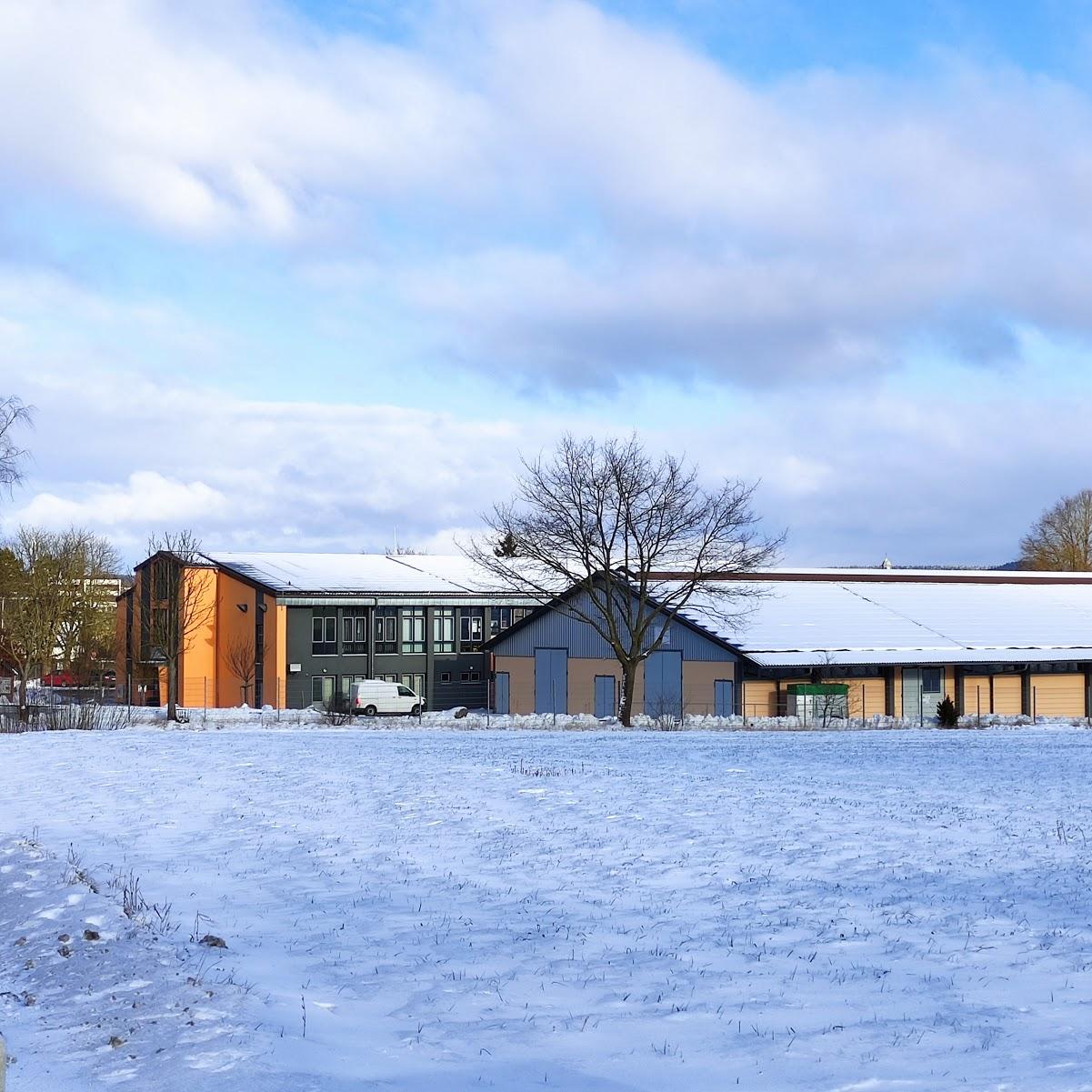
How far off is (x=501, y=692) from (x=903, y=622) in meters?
20.1

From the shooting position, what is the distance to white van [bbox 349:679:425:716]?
59.5 metres

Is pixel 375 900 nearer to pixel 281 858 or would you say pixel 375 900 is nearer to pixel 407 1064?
pixel 281 858

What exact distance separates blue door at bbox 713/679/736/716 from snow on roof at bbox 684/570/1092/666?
6.44 feet

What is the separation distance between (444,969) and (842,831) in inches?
306

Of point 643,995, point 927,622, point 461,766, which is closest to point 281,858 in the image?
point 643,995

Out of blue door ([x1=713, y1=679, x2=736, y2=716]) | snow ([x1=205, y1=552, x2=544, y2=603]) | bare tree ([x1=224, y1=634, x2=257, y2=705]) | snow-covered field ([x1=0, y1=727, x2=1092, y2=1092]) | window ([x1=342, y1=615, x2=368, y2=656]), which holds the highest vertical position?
snow ([x1=205, y1=552, x2=544, y2=603])

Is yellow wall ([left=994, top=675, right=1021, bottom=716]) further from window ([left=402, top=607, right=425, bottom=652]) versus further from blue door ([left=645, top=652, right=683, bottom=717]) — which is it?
window ([left=402, top=607, right=425, bottom=652])

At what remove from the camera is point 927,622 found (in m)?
58.9

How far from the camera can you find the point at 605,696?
189 feet

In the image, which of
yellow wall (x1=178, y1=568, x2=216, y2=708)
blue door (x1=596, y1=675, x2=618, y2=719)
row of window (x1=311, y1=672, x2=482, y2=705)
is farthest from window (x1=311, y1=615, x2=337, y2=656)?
blue door (x1=596, y1=675, x2=618, y2=719)

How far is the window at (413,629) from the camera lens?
222ft

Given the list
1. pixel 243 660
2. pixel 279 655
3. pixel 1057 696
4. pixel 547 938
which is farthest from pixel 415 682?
pixel 547 938

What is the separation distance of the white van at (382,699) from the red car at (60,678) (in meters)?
31.1

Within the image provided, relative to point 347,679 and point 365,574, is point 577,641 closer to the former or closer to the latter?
point 347,679
